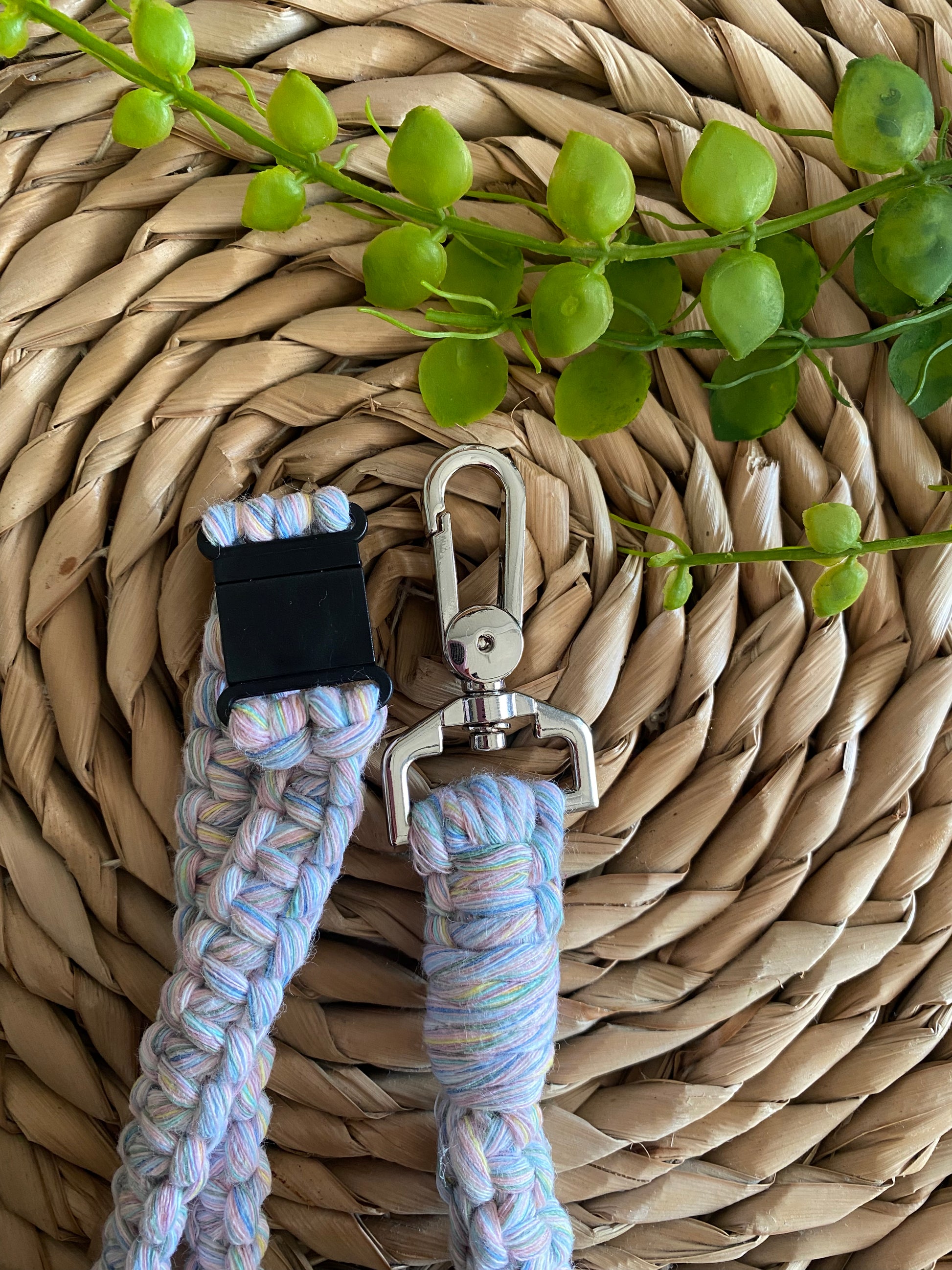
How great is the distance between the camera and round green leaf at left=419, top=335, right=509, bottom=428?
1.46 feet

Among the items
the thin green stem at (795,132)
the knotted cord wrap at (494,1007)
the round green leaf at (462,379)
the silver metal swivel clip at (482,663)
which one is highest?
the thin green stem at (795,132)

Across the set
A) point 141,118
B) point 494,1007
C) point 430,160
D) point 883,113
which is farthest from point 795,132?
point 494,1007

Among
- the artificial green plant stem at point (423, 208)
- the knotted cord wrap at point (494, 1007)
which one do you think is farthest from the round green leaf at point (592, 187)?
the knotted cord wrap at point (494, 1007)

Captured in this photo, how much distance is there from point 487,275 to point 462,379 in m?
0.05

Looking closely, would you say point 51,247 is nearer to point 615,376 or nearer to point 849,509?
point 615,376

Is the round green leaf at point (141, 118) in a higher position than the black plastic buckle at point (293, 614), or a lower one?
higher

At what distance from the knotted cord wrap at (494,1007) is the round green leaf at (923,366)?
0.23 meters

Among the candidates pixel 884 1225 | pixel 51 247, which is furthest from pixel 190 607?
pixel 884 1225

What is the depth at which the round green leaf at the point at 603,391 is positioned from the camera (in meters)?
0.45

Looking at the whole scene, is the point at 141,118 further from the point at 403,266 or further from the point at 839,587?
the point at 839,587

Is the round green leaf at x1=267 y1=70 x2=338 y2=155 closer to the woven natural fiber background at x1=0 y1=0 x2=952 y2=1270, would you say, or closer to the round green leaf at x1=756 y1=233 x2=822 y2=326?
the woven natural fiber background at x1=0 y1=0 x2=952 y2=1270

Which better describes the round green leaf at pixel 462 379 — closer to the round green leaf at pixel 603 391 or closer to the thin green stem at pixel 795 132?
the round green leaf at pixel 603 391

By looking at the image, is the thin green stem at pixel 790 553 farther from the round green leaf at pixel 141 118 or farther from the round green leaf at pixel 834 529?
the round green leaf at pixel 141 118

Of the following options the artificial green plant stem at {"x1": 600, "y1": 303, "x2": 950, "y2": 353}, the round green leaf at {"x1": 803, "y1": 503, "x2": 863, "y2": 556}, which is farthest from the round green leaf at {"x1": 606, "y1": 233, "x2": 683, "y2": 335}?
the round green leaf at {"x1": 803, "y1": 503, "x2": 863, "y2": 556}
